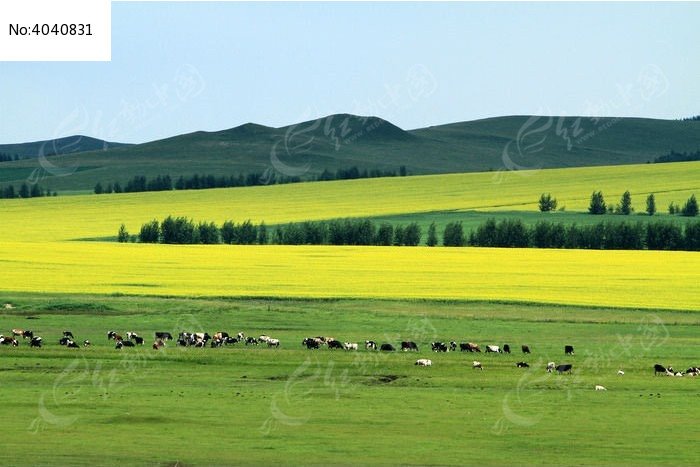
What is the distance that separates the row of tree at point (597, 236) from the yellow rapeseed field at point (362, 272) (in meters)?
10.2

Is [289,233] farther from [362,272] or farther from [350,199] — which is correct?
[350,199]

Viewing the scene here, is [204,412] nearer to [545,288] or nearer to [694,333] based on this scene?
[694,333]

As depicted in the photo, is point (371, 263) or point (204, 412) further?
point (371, 263)

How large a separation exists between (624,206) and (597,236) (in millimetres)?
17982

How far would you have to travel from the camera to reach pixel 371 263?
7481 centimetres

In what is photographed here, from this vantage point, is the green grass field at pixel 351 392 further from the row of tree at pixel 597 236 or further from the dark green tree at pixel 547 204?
the dark green tree at pixel 547 204

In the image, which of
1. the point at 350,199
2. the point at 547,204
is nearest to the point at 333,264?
the point at 547,204

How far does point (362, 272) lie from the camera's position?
69.4 m

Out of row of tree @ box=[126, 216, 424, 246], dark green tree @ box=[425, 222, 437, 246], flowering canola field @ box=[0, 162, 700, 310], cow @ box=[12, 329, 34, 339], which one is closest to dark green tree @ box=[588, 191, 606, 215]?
flowering canola field @ box=[0, 162, 700, 310]

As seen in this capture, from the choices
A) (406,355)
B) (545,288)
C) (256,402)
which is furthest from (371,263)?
(256,402)

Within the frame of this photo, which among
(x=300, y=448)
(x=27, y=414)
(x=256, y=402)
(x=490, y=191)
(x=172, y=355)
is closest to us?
(x=300, y=448)

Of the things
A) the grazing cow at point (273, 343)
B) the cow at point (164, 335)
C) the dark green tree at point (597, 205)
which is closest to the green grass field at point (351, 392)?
the cow at point (164, 335)

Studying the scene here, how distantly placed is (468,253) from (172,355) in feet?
140

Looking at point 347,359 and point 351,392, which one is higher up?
point 347,359
